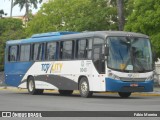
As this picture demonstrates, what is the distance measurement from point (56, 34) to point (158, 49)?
9744mm

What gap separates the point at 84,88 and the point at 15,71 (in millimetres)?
8311

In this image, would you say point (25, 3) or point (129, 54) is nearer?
point (129, 54)

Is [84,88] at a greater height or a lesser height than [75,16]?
lesser

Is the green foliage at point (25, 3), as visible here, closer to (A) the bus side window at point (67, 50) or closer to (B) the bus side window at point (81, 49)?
(A) the bus side window at point (67, 50)

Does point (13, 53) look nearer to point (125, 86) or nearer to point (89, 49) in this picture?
point (89, 49)

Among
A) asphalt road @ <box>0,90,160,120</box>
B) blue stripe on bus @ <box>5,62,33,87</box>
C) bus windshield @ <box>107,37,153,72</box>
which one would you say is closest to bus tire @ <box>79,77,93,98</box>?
bus windshield @ <box>107,37,153,72</box>

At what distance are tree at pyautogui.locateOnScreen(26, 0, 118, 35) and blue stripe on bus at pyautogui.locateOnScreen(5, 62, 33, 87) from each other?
1203 cm

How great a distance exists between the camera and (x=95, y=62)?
27.7 meters

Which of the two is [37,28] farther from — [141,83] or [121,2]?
[141,83]

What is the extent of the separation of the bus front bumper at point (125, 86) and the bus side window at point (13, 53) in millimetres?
9953

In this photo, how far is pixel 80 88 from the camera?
1133 inches

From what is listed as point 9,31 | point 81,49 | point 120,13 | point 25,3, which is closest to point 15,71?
point 81,49

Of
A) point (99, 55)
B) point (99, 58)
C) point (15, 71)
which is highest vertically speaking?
point (99, 55)

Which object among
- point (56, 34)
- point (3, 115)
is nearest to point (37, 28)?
point (56, 34)
